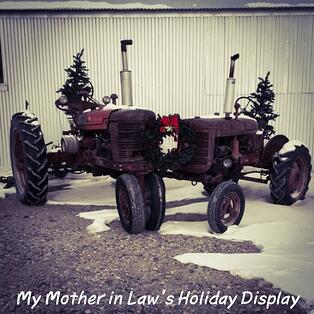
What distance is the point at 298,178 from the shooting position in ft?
19.3

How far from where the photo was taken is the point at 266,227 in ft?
→ 15.1

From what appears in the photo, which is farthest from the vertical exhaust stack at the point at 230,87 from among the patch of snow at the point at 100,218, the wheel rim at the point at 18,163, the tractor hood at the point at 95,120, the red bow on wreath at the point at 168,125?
the wheel rim at the point at 18,163

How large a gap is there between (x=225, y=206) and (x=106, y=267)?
5.41ft

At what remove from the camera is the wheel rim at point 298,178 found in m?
5.79

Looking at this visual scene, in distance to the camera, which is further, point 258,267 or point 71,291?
→ point 258,267

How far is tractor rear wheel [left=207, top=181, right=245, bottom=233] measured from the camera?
4.39m

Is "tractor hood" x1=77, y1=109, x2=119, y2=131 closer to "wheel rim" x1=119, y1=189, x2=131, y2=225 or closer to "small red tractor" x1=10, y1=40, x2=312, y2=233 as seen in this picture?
"small red tractor" x1=10, y1=40, x2=312, y2=233

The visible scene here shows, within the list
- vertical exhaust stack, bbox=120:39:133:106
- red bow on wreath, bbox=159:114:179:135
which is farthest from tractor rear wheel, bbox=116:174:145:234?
vertical exhaust stack, bbox=120:39:133:106

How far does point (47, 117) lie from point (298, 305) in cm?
738

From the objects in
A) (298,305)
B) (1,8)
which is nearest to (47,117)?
(1,8)

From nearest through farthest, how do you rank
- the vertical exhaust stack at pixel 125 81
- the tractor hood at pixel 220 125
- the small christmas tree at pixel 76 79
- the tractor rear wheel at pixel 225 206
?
the tractor rear wheel at pixel 225 206 < the tractor hood at pixel 220 125 < the vertical exhaust stack at pixel 125 81 < the small christmas tree at pixel 76 79

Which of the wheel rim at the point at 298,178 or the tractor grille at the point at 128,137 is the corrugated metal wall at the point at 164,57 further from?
the tractor grille at the point at 128,137

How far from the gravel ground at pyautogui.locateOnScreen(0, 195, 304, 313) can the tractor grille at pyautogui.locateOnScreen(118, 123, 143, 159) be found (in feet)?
2.92

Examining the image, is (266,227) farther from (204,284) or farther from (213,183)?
(204,284)
